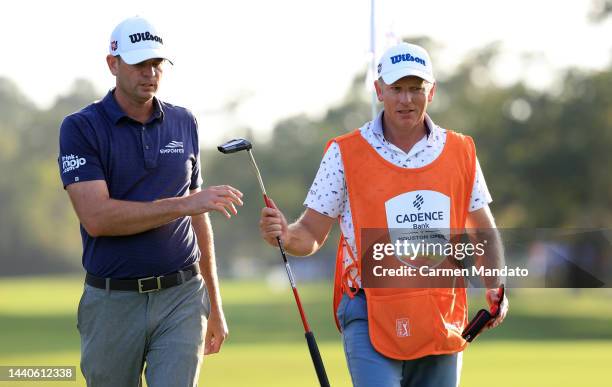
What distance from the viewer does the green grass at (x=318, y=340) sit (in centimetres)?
1897

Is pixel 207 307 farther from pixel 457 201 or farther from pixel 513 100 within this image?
pixel 513 100

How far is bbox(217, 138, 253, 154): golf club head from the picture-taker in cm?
665

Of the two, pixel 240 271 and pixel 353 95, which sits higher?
pixel 353 95

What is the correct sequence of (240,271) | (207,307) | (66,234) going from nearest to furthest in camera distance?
(207,307) < (66,234) < (240,271)

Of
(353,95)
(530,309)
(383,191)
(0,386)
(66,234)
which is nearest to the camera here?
(383,191)

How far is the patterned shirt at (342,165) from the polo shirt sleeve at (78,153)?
3.64ft

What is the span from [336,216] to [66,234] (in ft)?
318

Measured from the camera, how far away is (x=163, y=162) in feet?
21.9

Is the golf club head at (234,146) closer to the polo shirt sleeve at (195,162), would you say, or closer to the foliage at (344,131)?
the polo shirt sleeve at (195,162)

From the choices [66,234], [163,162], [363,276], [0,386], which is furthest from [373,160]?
[66,234]

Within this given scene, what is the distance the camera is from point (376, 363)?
6.25 metres

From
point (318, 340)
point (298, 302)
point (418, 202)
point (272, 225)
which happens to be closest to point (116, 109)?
point (272, 225)

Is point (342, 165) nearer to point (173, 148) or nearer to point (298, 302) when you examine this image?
point (298, 302)

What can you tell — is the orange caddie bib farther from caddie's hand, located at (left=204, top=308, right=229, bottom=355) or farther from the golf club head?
caddie's hand, located at (left=204, top=308, right=229, bottom=355)
